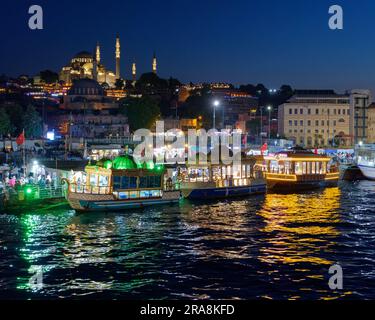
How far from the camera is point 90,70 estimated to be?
535 ft

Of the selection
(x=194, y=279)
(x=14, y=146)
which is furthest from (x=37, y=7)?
(x=14, y=146)

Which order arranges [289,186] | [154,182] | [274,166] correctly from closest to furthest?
[154,182] < [289,186] < [274,166]

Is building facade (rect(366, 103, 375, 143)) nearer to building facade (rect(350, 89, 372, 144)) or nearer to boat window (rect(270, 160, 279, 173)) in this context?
building facade (rect(350, 89, 372, 144))

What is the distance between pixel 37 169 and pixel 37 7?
1929 centimetres

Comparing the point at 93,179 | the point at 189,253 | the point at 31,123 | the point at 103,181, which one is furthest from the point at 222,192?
the point at 31,123

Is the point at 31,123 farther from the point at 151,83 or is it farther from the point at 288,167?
the point at 151,83

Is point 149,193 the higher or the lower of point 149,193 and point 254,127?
the lower

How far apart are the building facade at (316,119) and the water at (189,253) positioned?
2390 inches

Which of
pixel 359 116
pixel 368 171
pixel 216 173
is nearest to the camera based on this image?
pixel 216 173

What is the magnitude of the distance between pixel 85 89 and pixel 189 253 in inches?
4413

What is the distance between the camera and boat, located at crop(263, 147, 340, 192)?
45.4m

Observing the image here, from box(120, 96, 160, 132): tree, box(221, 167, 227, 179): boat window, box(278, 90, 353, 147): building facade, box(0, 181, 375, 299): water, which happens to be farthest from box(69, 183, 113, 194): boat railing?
box(120, 96, 160, 132): tree

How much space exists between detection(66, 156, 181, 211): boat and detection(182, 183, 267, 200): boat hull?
140 inches

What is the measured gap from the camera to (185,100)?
144 m
